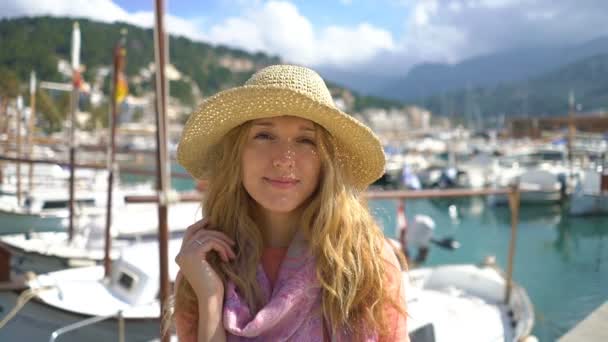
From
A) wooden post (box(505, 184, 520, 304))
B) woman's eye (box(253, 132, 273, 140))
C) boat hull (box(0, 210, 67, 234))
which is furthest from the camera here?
boat hull (box(0, 210, 67, 234))

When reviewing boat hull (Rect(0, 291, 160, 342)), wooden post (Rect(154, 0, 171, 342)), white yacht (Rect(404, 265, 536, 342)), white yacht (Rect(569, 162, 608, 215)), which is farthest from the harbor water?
wooden post (Rect(154, 0, 171, 342))

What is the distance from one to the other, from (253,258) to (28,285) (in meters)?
3.44

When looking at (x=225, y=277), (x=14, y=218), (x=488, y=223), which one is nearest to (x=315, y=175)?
(x=225, y=277)

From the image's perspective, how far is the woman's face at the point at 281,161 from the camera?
121 centimetres

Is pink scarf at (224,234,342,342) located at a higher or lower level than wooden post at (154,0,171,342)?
lower

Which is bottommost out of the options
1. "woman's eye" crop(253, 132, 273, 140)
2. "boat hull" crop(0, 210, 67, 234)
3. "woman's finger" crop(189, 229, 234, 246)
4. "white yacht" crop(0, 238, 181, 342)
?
"white yacht" crop(0, 238, 181, 342)

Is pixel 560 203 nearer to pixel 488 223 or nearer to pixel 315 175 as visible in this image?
pixel 488 223

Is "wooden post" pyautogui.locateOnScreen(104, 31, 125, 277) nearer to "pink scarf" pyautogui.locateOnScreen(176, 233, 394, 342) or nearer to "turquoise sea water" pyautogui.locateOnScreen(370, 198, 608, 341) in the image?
"turquoise sea water" pyautogui.locateOnScreen(370, 198, 608, 341)

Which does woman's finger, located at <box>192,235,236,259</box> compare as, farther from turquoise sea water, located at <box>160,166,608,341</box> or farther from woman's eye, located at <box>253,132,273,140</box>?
turquoise sea water, located at <box>160,166,608,341</box>

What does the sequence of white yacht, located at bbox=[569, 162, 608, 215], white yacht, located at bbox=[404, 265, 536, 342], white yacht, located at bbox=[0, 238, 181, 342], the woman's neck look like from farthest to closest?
white yacht, located at bbox=[569, 162, 608, 215] → white yacht, located at bbox=[404, 265, 536, 342] → white yacht, located at bbox=[0, 238, 181, 342] → the woman's neck

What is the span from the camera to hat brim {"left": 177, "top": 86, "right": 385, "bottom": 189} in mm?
1188

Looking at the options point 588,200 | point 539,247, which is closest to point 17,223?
point 539,247

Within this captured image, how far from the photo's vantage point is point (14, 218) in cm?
678

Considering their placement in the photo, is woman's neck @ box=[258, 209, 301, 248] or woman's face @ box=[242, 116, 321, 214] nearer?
woman's face @ box=[242, 116, 321, 214]
